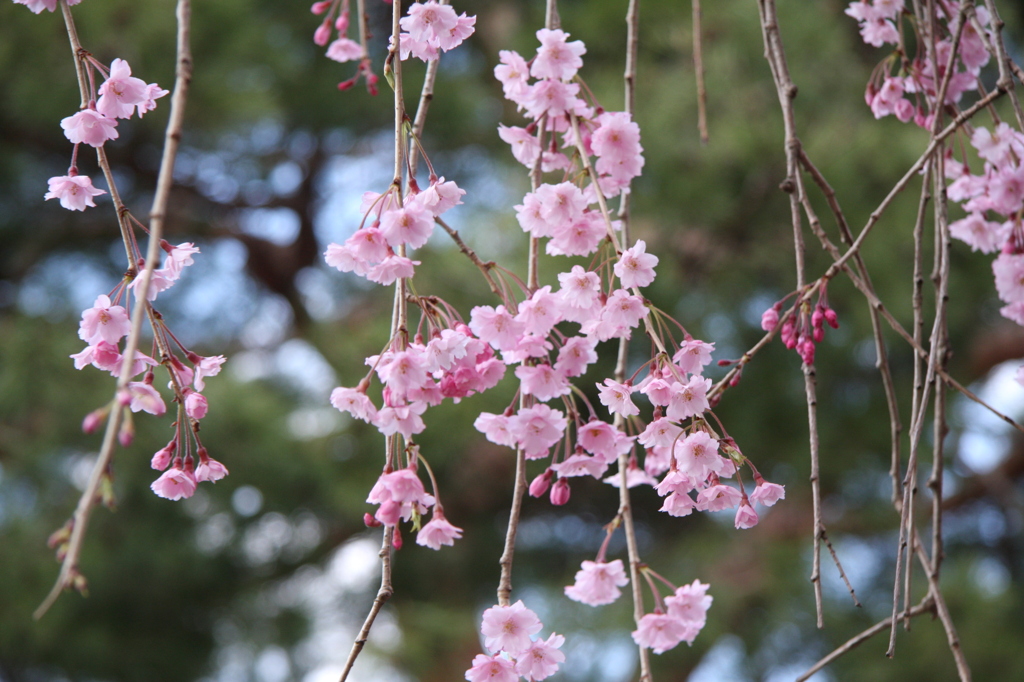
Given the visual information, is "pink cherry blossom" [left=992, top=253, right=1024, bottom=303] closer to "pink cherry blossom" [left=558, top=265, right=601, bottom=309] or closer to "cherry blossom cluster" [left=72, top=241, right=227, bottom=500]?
"pink cherry blossom" [left=558, top=265, right=601, bottom=309]

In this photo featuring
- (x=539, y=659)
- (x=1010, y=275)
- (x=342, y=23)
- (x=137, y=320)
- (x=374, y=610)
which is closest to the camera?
(x=137, y=320)

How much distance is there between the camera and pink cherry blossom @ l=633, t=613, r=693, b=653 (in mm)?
539

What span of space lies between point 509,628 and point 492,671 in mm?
30

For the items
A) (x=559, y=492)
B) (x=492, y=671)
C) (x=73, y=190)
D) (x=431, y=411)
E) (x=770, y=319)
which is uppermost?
(x=431, y=411)

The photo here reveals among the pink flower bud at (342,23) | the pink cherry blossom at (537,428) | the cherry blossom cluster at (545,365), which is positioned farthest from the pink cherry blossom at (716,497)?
the pink flower bud at (342,23)

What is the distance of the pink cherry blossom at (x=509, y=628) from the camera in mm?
530

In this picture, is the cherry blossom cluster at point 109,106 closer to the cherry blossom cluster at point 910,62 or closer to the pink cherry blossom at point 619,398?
the pink cherry blossom at point 619,398

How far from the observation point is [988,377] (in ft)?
8.28

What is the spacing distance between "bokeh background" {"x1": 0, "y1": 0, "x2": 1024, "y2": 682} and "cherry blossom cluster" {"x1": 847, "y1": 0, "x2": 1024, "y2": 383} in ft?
3.17

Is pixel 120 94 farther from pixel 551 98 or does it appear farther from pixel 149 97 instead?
pixel 551 98

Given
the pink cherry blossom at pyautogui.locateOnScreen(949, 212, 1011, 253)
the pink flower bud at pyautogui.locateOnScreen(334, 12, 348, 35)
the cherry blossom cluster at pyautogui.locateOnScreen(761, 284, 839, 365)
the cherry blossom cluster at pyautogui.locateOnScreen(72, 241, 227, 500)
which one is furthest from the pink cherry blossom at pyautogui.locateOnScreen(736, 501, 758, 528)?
the pink flower bud at pyautogui.locateOnScreen(334, 12, 348, 35)

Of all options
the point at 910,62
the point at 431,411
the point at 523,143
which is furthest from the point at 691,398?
the point at 431,411

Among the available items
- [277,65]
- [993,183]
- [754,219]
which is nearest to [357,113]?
[277,65]

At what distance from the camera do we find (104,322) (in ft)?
1.90
